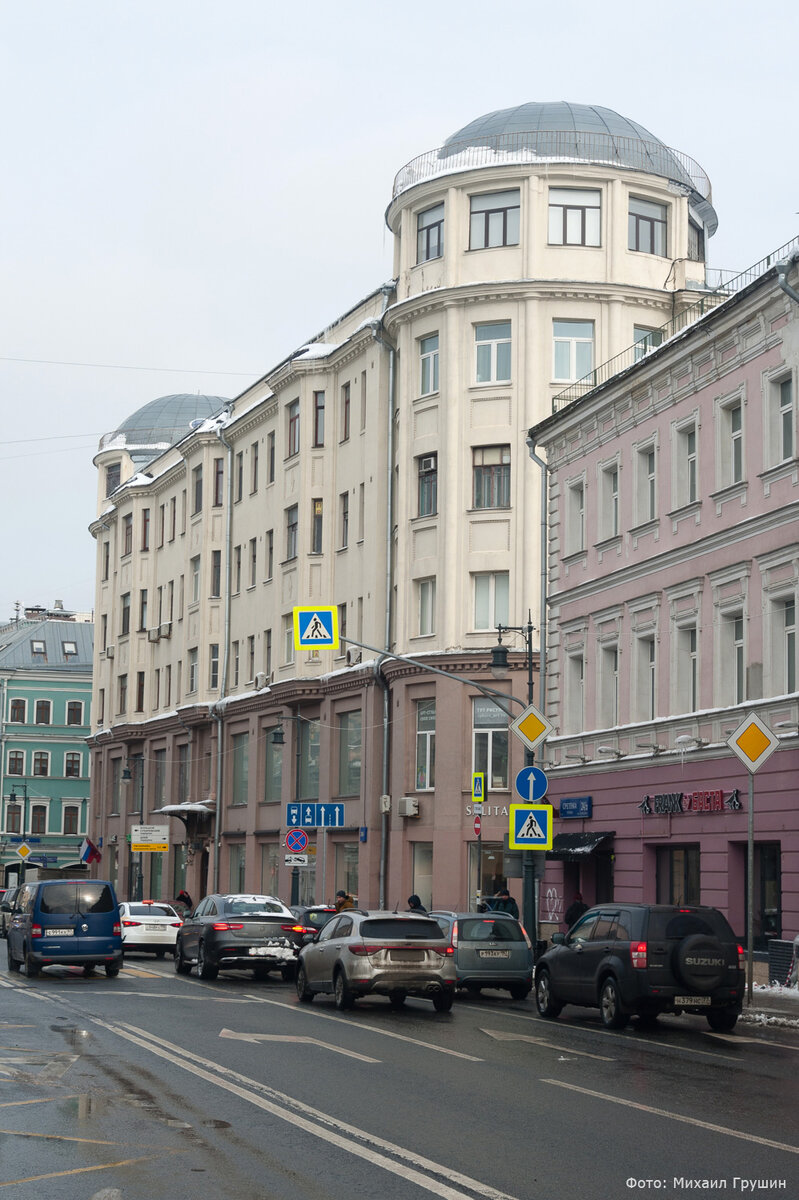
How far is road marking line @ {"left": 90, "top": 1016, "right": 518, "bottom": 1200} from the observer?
903 cm

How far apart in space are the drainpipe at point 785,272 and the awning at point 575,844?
1201 cm

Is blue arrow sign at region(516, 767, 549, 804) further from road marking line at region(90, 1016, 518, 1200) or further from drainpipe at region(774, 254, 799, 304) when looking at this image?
road marking line at region(90, 1016, 518, 1200)

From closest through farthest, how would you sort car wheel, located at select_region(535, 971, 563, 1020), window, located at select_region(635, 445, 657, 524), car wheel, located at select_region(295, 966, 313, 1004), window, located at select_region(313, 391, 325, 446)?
car wheel, located at select_region(535, 971, 563, 1020) < car wheel, located at select_region(295, 966, 313, 1004) < window, located at select_region(635, 445, 657, 524) < window, located at select_region(313, 391, 325, 446)

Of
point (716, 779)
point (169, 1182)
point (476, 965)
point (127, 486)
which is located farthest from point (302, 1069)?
point (127, 486)

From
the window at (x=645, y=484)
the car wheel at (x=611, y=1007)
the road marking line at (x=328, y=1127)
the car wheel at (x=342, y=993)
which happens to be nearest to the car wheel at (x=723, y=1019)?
the car wheel at (x=611, y=1007)

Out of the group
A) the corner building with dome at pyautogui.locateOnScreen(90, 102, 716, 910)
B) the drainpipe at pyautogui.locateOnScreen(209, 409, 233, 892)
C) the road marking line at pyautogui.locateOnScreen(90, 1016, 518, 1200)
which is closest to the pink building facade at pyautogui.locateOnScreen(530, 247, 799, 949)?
the corner building with dome at pyautogui.locateOnScreen(90, 102, 716, 910)

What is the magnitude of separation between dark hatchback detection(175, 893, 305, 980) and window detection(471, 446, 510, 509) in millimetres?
17000

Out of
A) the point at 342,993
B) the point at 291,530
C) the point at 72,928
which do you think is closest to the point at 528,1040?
the point at 342,993

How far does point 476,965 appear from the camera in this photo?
25.2 metres

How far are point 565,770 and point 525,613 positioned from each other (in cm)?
779

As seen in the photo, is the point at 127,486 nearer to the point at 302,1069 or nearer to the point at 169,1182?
the point at 302,1069

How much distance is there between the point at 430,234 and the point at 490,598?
→ 34.7 feet

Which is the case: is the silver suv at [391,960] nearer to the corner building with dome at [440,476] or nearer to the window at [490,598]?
the corner building with dome at [440,476]

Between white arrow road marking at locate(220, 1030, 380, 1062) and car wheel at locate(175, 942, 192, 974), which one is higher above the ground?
white arrow road marking at locate(220, 1030, 380, 1062)
